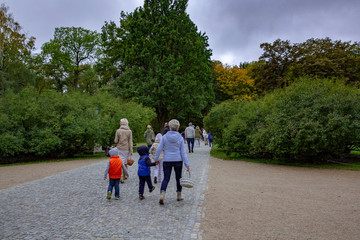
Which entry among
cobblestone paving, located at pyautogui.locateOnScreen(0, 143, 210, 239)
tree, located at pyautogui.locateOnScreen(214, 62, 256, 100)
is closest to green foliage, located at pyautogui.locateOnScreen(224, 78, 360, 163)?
cobblestone paving, located at pyautogui.locateOnScreen(0, 143, 210, 239)

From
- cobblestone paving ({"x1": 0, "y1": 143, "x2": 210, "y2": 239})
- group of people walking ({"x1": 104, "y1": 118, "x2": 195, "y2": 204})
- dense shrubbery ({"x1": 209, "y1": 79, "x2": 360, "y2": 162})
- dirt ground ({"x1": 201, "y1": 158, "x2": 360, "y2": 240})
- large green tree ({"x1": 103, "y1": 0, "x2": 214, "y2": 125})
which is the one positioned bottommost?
cobblestone paving ({"x1": 0, "y1": 143, "x2": 210, "y2": 239})

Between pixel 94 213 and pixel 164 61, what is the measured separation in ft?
85.7

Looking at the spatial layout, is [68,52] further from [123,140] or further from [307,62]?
[123,140]

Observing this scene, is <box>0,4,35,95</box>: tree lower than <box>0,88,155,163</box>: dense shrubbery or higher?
higher

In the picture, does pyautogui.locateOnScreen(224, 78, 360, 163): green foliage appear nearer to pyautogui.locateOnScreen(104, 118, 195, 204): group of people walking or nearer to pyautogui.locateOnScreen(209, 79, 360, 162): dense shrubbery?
pyautogui.locateOnScreen(209, 79, 360, 162): dense shrubbery

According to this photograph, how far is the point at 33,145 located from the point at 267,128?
1293 centimetres

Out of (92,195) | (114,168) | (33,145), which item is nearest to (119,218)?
(114,168)

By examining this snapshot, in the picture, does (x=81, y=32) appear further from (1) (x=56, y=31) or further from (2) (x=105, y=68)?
(2) (x=105, y=68)

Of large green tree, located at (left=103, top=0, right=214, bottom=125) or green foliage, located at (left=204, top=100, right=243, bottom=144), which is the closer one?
green foliage, located at (left=204, top=100, right=243, bottom=144)

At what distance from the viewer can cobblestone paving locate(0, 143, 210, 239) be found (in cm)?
446

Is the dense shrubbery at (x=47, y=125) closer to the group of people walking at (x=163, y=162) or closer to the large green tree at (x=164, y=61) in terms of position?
the group of people walking at (x=163, y=162)

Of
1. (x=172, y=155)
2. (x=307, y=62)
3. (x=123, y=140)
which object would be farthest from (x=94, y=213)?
(x=307, y=62)

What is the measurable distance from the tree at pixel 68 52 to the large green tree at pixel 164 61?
37.1 ft

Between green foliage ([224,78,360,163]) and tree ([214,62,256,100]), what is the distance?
32.1 meters
